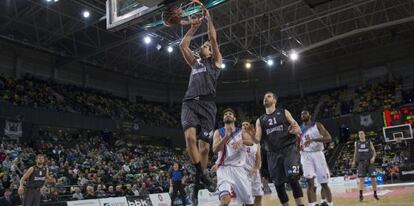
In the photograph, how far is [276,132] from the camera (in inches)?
291

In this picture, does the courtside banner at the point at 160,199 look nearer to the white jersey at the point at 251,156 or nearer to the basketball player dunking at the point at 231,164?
the white jersey at the point at 251,156

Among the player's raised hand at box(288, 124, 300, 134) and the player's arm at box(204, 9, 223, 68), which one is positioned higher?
the player's arm at box(204, 9, 223, 68)

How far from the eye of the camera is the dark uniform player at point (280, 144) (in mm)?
7027

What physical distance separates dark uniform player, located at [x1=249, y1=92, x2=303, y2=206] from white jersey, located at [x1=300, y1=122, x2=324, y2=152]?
7.70 ft

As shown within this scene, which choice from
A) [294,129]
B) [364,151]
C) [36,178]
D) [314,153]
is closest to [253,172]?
[294,129]

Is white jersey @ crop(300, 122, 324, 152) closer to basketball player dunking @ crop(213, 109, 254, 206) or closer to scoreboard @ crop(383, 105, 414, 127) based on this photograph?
basketball player dunking @ crop(213, 109, 254, 206)

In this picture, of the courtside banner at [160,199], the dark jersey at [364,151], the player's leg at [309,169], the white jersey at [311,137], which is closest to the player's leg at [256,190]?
the player's leg at [309,169]

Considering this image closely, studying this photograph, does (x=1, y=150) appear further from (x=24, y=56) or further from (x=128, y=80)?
(x=128, y=80)

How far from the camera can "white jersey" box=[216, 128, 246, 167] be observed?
706cm

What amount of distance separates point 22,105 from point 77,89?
661cm

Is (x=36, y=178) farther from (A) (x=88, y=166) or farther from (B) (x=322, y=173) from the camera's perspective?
(A) (x=88, y=166)

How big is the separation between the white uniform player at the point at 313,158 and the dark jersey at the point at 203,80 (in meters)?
4.29

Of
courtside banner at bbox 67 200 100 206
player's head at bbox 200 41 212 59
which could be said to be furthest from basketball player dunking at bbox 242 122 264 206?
courtside banner at bbox 67 200 100 206

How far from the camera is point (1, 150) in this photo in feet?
61.7
